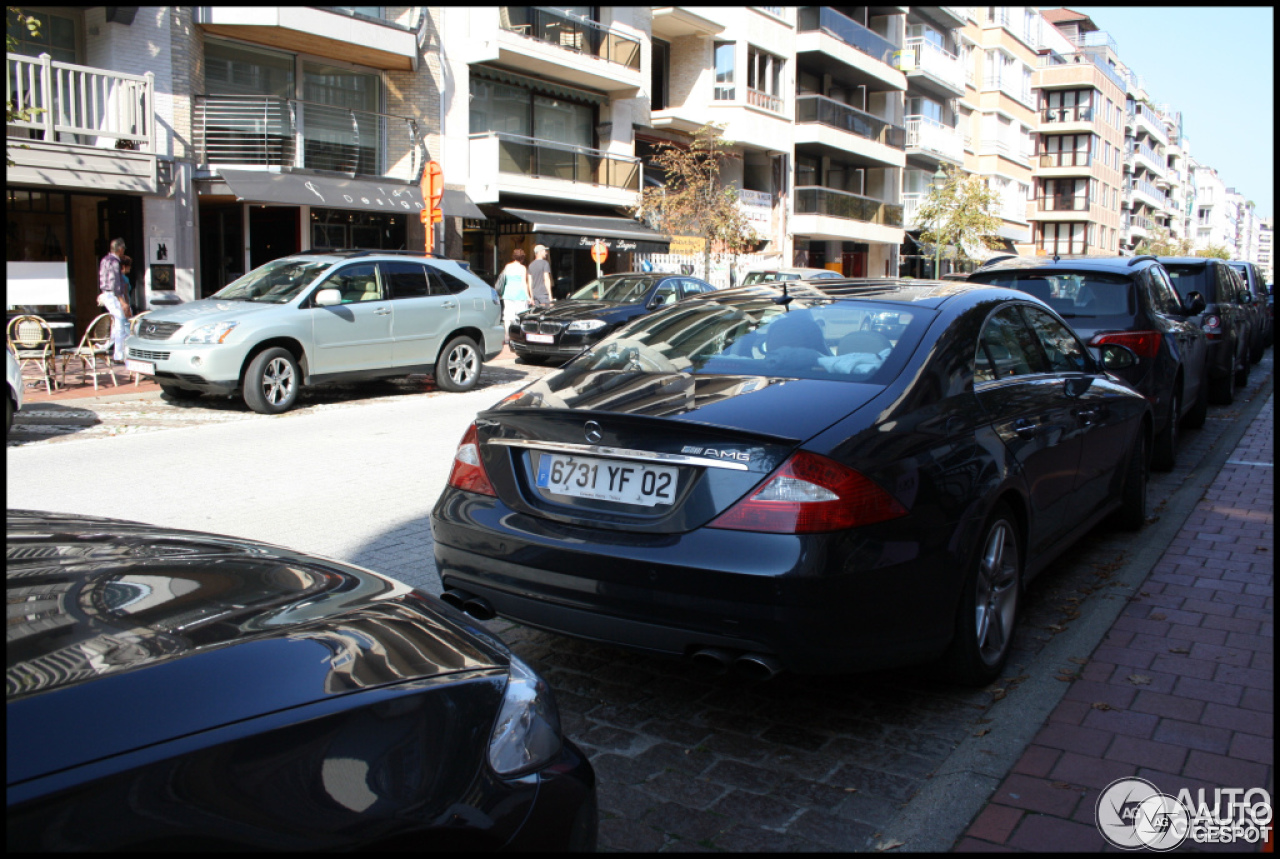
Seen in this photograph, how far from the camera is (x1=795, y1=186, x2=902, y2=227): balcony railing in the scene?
37844 mm

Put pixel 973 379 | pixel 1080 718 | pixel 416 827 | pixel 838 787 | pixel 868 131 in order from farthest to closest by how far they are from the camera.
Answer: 1. pixel 868 131
2. pixel 973 379
3. pixel 1080 718
4. pixel 838 787
5. pixel 416 827

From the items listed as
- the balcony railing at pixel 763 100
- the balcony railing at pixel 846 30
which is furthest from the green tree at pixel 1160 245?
the balcony railing at pixel 763 100

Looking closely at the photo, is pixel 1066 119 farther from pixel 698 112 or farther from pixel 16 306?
pixel 16 306

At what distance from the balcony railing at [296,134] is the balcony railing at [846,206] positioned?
60.1ft

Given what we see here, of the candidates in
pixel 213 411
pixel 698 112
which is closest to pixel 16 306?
pixel 213 411

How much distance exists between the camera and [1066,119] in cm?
6731

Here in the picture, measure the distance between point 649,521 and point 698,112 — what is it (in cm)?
3150

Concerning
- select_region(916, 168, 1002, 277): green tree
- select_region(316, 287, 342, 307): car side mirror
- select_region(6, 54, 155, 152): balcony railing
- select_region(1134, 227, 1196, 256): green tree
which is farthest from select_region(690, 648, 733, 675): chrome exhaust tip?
select_region(1134, 227, 1196, 256): green tree

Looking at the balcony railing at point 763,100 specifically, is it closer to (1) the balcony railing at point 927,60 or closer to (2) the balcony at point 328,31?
(1) the balcony railing at point 927,60

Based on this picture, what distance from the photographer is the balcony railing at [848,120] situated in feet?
123

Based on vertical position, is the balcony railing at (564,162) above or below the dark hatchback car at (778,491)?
above

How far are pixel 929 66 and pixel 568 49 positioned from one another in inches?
964

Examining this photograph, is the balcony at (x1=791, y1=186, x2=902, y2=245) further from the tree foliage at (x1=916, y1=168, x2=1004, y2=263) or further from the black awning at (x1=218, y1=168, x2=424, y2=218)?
the black awning at (x1=218, y1=168, x2=424, y2=218)

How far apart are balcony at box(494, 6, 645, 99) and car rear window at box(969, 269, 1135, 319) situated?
18554mm
